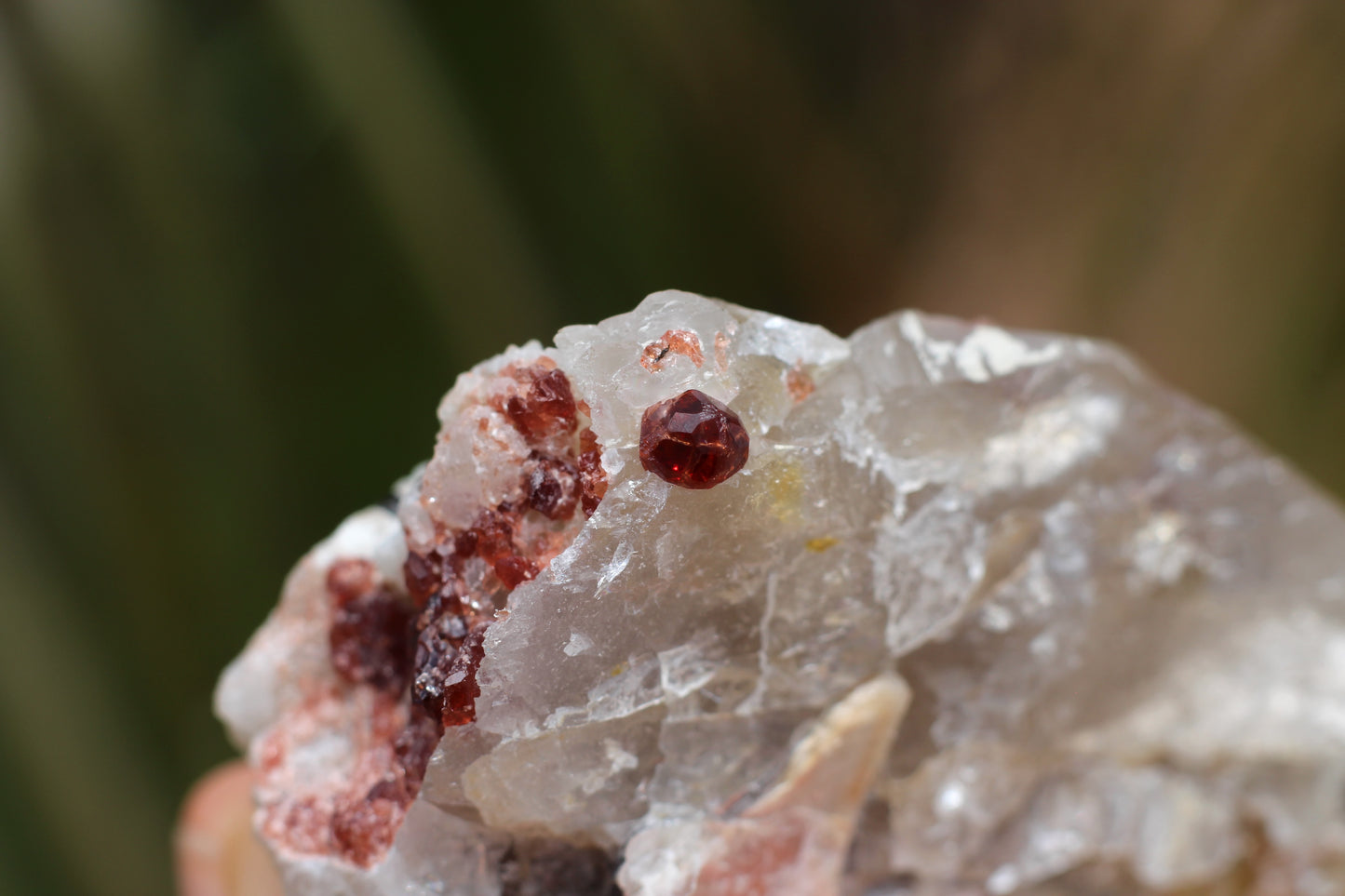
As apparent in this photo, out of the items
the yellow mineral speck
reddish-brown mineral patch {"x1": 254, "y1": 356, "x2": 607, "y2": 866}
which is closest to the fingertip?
reddish-brown mineral patch {"x1": 254, "y1": 356, "x2": 607, "y2": 866}

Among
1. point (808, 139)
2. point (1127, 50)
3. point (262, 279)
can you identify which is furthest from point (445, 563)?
point (1127, 50)

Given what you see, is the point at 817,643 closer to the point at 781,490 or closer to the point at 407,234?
the point at 781,490

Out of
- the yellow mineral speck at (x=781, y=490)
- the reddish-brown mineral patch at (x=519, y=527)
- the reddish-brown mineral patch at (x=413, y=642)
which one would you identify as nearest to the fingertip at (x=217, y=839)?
the reddish-brown mineral patch at (x=413, y=642)

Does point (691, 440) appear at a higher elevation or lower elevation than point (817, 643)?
higher

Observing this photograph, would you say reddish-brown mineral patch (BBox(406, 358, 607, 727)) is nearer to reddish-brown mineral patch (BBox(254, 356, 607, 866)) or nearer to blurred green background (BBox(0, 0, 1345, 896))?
reddish-brown mineral patch (BBox(254, 356, 607, 866))

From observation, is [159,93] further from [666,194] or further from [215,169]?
[666,194]

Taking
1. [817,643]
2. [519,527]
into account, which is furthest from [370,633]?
[817,643]

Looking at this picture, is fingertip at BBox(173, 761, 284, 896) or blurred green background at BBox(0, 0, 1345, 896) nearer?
fingertip at BBox(173, 761, 284, 896)
